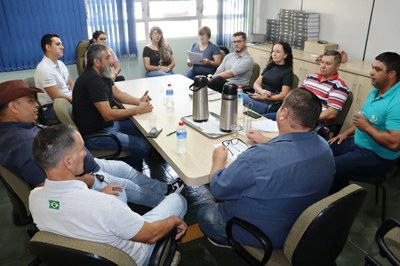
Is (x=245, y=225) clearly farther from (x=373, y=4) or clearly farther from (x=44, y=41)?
(x=373, y=4)

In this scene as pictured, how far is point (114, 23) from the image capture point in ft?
15.9

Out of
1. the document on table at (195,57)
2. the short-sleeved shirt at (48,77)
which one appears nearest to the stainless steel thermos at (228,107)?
the short-sleeved shirt at (48,77)

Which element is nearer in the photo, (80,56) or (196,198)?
(196,198)

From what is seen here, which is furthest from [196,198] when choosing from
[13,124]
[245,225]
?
[13,124]

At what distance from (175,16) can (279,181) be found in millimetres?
4670

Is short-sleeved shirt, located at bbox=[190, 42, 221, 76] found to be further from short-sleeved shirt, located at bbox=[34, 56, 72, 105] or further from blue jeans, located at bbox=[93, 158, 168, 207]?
blue jeans, located at bbox=[93, 158, 168, 207]

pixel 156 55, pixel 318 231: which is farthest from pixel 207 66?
pixel 318 231

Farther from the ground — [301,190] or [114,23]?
[114,23]

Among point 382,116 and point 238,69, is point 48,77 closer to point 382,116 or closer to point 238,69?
point 238,69

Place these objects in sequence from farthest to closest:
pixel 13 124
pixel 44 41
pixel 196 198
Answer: pixel 44 41 → pixel 196 198 → pixel 13 124

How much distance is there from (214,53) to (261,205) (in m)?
3.71

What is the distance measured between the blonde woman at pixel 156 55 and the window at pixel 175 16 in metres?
0.52

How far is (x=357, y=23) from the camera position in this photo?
13.6 ft

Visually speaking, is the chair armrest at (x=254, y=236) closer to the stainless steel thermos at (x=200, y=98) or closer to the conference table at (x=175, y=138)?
the conference table at (x=175, y=138)
